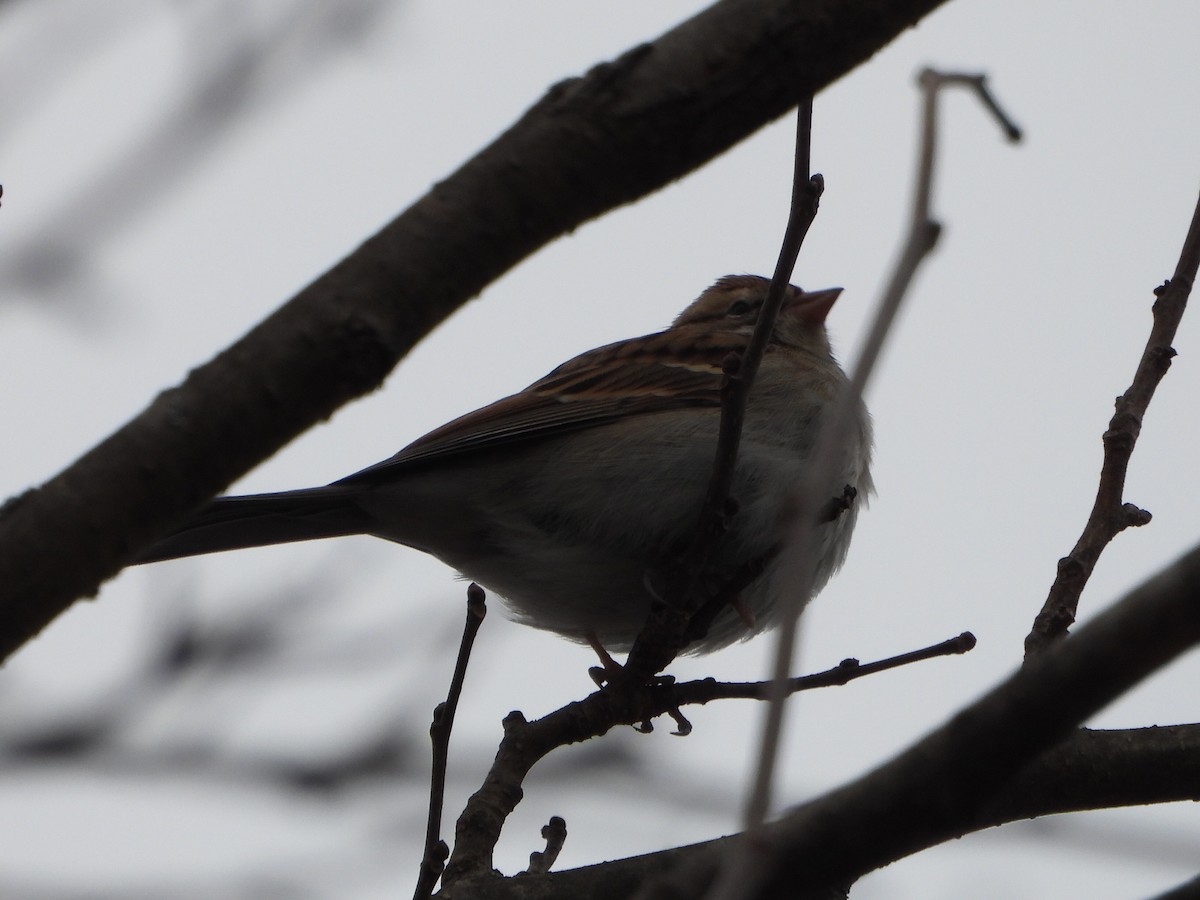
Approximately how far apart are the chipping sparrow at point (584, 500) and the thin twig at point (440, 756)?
3.14 feet

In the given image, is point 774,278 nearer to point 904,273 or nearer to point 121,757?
point 904,273

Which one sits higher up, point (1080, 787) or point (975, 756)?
point (1080, 787)

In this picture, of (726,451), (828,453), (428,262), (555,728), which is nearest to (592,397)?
(555,728)

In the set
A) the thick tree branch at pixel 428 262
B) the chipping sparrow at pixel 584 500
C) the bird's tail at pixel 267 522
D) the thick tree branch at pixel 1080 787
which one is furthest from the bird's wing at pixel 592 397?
the thick tree branch at pixel 428 262

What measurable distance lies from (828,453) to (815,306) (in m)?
4.75

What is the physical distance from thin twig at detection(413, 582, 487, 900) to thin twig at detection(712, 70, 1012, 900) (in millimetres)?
1931

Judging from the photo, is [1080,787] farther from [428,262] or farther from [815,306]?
[815,306]

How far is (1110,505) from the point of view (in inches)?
148

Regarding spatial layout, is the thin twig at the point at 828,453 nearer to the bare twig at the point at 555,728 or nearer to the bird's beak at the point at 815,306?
the bare twig at the point at 555,728

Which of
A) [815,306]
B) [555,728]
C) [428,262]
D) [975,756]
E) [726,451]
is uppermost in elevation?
[815,306]

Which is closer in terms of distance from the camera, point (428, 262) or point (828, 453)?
point (828, 453)

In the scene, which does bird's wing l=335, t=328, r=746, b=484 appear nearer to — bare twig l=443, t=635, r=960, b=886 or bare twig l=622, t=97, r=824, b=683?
bare twig l=622, t=97, r=824, b=683

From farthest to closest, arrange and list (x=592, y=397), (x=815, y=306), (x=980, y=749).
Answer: (x=815, y=306) → (x=592, y=397) → (x=980, y=749)

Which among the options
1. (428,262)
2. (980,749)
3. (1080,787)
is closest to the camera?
(980,749)
